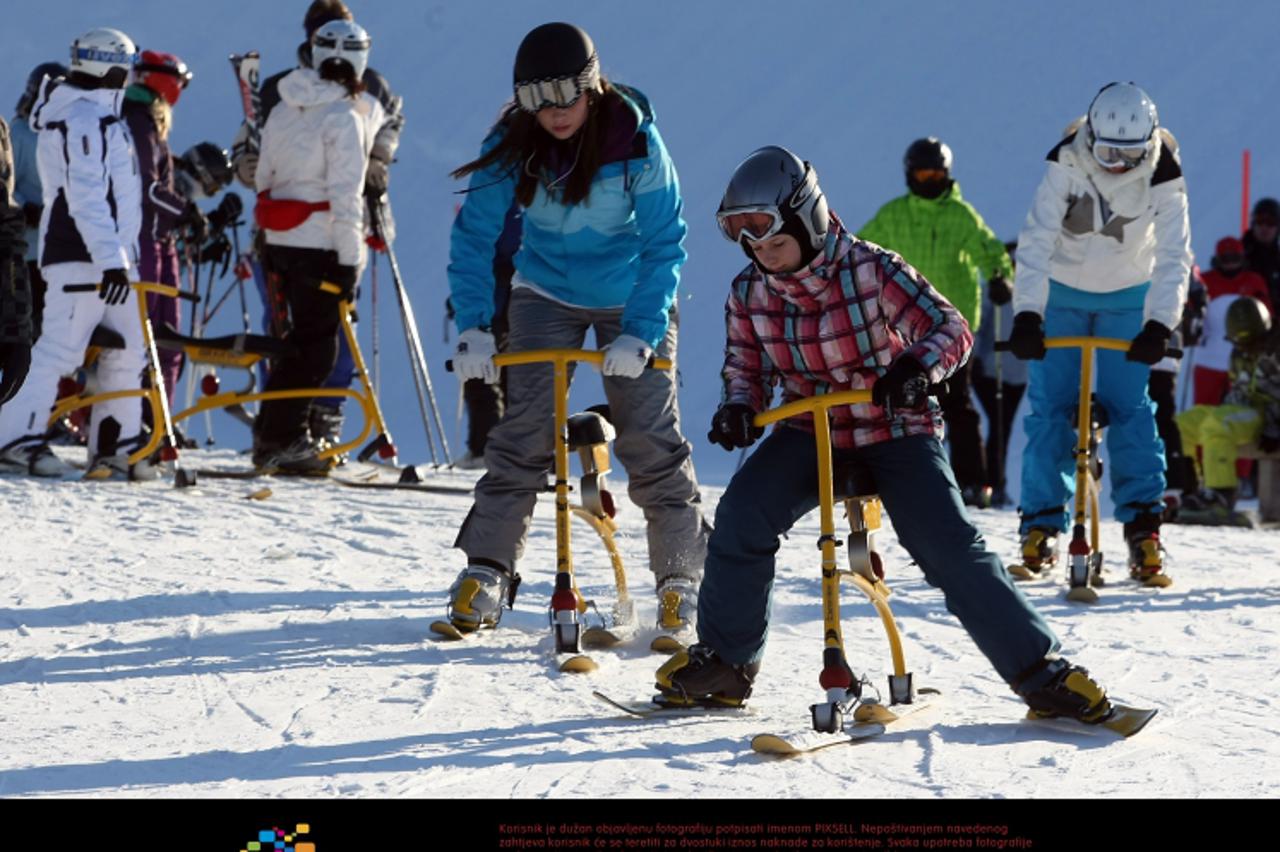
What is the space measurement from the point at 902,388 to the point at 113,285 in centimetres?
596

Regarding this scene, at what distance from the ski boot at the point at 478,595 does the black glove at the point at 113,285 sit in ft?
13.4

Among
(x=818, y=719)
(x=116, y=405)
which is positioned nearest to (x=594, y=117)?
(x=818, y=719)

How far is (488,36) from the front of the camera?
33750mm

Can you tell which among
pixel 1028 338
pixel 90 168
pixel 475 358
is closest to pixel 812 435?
pixel 475 358

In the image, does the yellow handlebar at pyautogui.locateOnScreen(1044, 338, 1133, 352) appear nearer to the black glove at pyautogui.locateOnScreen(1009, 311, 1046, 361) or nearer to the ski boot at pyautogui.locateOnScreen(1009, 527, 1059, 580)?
the black glove at pyautogui.locateOnScreen(1009, 311, 1046, 361)

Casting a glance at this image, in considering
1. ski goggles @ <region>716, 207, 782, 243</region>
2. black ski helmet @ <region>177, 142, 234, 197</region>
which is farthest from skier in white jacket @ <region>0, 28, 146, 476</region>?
ski goggles @ <region>716, 207, 782, 243</region>

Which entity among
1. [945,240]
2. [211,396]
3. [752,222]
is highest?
[945,240]

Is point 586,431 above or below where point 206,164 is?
below

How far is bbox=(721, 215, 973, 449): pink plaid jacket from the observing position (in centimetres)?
453

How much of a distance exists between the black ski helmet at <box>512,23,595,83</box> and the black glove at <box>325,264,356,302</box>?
15.3 ft

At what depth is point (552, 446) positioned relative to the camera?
225 inches

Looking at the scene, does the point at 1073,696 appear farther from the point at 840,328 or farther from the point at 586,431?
the point at 586,431

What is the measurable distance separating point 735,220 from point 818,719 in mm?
1211
